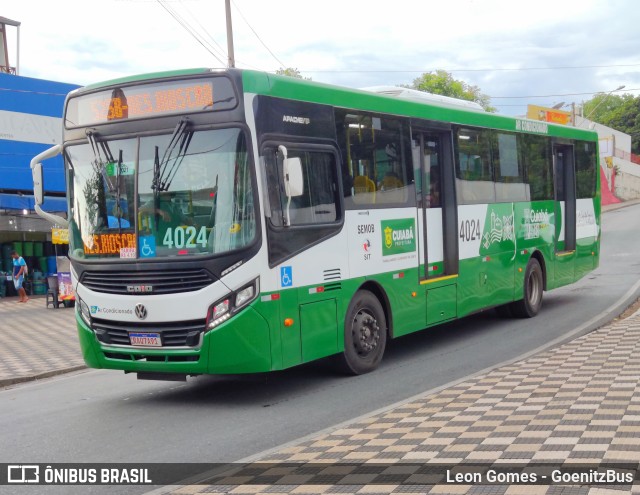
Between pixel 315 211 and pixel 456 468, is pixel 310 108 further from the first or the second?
pixel 456 468

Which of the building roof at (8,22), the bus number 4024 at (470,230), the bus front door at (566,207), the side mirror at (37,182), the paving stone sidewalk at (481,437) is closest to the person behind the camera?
the paving stone sidewalk at (481,437)

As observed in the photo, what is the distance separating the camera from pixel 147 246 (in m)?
8.31

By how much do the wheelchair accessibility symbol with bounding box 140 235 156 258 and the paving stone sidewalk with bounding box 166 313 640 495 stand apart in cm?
282

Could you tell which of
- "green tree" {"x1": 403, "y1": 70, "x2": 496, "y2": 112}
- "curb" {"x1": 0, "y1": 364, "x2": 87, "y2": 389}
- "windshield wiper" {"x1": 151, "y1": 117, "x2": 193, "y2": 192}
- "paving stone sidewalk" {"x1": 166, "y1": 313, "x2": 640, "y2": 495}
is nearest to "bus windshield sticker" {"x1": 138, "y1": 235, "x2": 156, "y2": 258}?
"windshield wiper" {"x1": 151, "y1": 117, "x2": 193, "y2": 192}

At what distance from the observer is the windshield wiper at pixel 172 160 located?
8.23 metres

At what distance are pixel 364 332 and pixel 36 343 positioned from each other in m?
8.02

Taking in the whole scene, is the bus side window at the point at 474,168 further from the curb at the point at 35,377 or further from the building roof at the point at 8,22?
→ the building roof at the point at 8,22

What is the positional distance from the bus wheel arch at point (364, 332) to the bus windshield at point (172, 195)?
2.15m

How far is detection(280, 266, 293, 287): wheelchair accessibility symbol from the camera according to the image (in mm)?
8492

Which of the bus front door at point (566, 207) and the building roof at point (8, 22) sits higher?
the building roof at point (8, 22)

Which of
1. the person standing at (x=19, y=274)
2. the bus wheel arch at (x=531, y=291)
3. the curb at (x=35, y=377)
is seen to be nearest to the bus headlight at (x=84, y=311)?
the curb at (x=35, y=377)

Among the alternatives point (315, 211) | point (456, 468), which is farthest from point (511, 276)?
point (456, 468)

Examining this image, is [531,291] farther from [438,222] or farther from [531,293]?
[438,222]

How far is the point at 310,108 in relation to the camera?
30.2 feet
